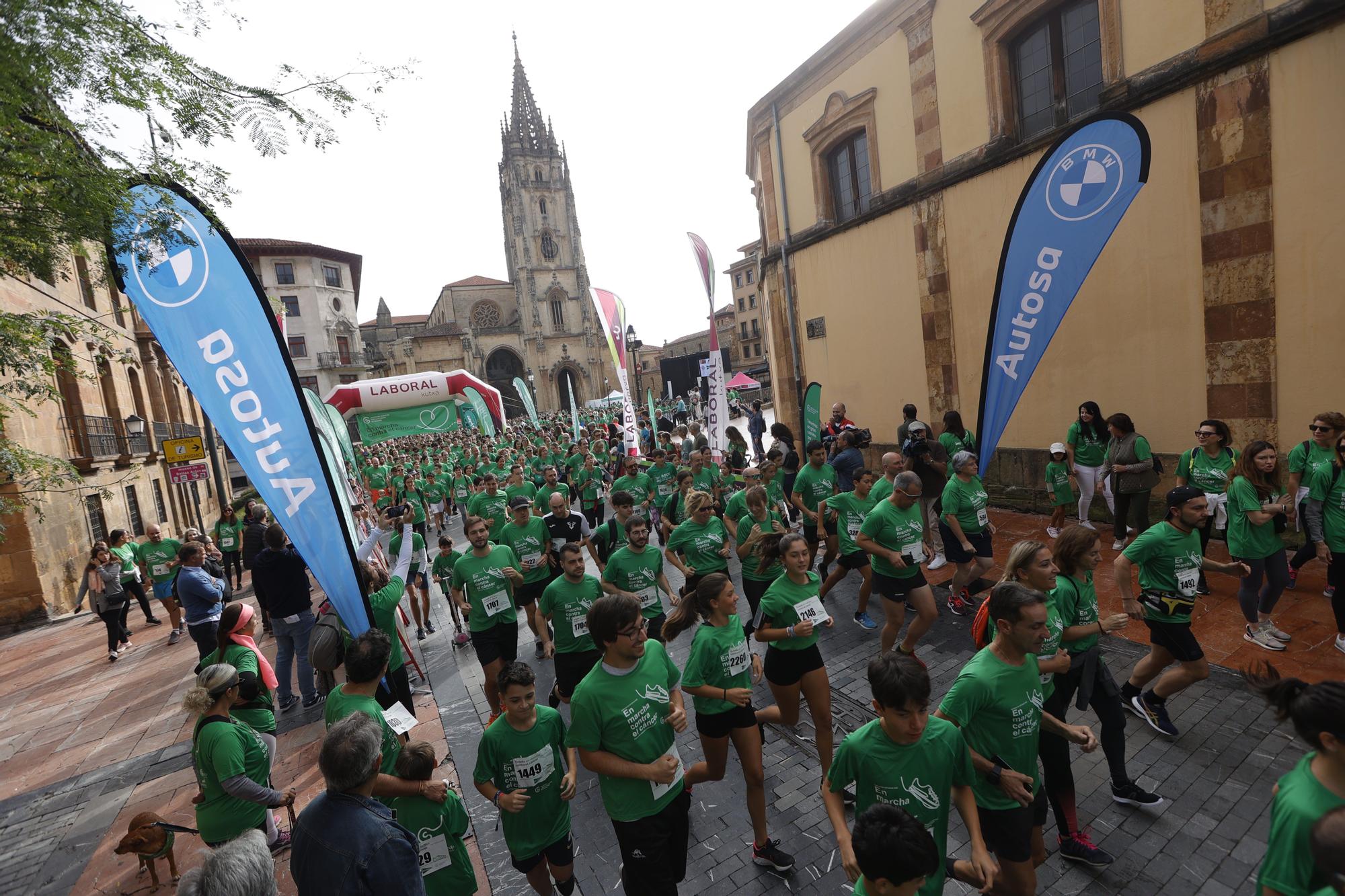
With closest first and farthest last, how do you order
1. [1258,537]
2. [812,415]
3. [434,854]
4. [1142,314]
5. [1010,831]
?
1. [1010,831]
2. [434,854]
3. [1258,537]
4. [1142,314]
5. [812,415]

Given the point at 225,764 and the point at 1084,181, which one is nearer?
the point at 225,764

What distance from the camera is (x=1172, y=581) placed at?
3.99 m

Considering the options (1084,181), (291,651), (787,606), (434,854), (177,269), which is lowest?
(291,651)

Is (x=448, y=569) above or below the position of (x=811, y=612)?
below

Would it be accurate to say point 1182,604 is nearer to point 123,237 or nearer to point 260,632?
point 123,237

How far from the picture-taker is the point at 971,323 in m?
11.1

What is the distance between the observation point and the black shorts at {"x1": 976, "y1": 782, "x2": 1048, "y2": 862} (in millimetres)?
2809

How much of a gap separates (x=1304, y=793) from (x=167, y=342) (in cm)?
551

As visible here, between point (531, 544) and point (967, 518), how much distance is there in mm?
4348

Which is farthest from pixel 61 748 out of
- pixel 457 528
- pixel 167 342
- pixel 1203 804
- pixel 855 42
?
pixel 855 42

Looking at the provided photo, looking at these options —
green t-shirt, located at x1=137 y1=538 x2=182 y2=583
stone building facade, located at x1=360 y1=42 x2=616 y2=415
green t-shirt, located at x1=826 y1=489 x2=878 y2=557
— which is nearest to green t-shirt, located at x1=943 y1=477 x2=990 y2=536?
green t-shirt, located at x1=826 y1=489 x2=878 y2=557

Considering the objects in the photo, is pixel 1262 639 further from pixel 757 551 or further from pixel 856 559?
pixel 757 551

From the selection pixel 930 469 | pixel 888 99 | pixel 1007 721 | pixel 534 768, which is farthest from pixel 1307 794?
pixel 888 99

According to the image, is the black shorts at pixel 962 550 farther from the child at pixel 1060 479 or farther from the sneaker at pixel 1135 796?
the sneaker at pixel 1135 796
